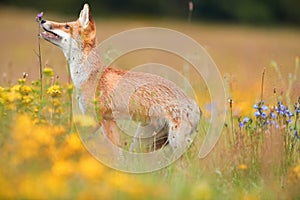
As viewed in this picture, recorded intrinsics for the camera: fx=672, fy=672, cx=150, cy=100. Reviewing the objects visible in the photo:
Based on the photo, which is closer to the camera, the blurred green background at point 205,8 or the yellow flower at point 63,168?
the yellow flower at point 63,168

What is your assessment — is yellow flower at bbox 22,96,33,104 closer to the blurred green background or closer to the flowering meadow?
the flowering meadow

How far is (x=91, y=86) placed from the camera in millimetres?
6430

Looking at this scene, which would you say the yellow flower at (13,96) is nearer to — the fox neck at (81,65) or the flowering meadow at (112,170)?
the flowering meadow at (112,170)

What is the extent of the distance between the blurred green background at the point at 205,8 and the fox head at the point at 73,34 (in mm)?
30627

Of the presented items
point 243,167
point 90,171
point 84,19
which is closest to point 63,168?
point 90,171

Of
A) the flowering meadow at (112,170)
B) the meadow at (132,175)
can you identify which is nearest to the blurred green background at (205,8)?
the meadow at (132,175)

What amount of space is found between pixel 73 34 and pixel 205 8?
107ft

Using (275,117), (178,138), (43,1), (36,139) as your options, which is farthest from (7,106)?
(43,1)

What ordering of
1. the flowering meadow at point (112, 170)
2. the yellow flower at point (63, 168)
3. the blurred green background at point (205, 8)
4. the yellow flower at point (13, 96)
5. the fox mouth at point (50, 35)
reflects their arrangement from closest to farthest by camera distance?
the flowering meadow at point (112, 170) → the yellow flower at point (63, 168) → the yellow flower at point (13, 96) → the fox mouth at point (50, 35) → the blurred green background at point (205, 8)

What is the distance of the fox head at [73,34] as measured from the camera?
20.8ft

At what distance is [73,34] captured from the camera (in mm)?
6406

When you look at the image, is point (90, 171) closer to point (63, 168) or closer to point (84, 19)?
point (63, 168)

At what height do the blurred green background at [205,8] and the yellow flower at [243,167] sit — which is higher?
the blurred green background at [205,8]

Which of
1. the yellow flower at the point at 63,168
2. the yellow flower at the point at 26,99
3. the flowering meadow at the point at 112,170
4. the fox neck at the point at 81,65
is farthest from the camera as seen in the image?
the fox neck at the point at 81,65
